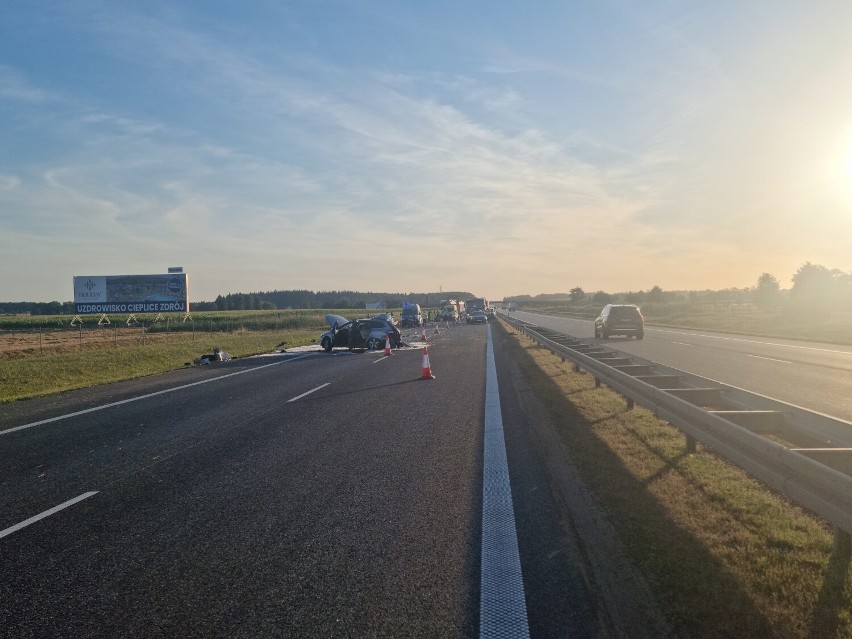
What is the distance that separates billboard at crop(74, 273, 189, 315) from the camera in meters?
55.5

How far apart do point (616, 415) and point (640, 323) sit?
23.9 metres

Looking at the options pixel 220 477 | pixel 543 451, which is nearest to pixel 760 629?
pixel 543 451

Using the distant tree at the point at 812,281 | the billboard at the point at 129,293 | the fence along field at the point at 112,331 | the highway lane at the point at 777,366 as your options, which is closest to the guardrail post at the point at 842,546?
the highway lane at the point at 777,366

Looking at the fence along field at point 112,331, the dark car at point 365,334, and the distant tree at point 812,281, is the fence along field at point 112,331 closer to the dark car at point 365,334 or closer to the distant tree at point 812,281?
the dark car at point 365,334

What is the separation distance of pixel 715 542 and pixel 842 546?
0.83 metres

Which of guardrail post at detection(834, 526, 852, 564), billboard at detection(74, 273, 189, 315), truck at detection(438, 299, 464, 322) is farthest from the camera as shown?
truck at detection(438, 299, 464, 322)

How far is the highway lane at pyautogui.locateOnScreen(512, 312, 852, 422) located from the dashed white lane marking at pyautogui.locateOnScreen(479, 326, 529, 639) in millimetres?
6557

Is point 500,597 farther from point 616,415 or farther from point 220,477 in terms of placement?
point 616,415

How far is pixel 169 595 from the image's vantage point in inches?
167

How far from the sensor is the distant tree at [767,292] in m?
84.1

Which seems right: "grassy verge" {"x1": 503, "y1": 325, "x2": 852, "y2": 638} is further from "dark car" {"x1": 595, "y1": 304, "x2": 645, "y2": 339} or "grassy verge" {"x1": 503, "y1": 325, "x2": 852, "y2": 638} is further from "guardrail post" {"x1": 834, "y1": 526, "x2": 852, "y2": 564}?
"dark car" {"x1": 595, "y1": 304, "x2": 645, "y2": 339}

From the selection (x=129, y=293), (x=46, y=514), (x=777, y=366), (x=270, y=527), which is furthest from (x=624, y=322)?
(x=129, y=293)

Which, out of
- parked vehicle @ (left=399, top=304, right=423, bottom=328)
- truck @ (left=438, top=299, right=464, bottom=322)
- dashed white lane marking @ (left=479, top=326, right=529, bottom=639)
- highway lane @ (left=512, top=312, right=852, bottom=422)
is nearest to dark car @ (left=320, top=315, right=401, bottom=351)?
highway lane @ (left=512, top=312, right=852, bottom=422)

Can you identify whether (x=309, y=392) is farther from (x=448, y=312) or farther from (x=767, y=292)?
(x=767, y=292)
